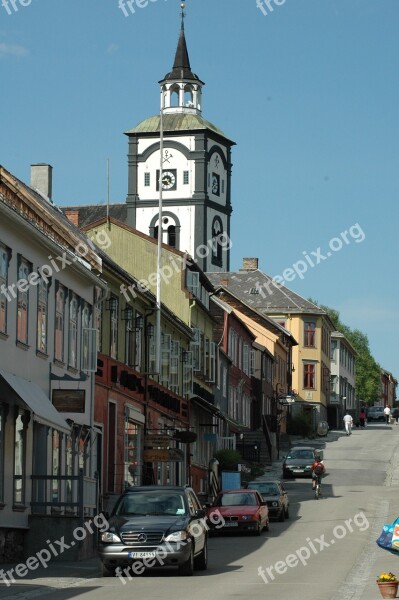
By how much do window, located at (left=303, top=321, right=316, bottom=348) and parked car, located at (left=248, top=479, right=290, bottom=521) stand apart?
226 feet

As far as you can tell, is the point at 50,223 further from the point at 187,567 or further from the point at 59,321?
the point at 187,567

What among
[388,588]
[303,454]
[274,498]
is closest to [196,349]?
[303,454]

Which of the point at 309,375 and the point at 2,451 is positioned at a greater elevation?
the point at 309,375

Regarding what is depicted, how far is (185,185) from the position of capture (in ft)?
448

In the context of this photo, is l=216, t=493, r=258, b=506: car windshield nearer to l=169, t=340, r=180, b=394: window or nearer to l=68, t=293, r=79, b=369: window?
l=68, t=293, r=79, b=369: window

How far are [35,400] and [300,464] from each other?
39.4 metres

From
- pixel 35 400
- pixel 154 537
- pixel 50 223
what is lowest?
pixel 154 537

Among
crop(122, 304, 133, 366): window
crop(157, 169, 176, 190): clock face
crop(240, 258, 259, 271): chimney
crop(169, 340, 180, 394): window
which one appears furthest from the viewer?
crop(157, 169, 176, 190): clock face

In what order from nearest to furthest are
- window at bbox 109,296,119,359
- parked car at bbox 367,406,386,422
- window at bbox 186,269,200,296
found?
1. window at bbox 109,296,119,359
2. window at bbox 186,269,200,296
3. parked car at bbox 367,406,386,422

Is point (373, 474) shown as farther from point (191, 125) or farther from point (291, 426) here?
point (191, 125)

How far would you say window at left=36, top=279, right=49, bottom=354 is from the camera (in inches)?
1284

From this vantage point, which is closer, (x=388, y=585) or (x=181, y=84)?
(x=388, y=585)

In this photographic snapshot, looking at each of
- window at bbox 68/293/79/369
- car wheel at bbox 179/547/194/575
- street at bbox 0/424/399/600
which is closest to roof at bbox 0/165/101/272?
window at bbox 68/293/79/369

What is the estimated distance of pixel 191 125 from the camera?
137500 millimetres
